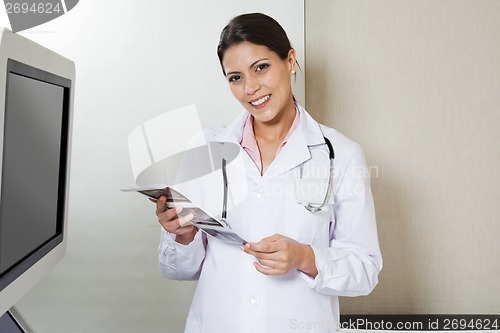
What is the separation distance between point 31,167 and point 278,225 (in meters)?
0.75

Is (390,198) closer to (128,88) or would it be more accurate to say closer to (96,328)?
(128,88)

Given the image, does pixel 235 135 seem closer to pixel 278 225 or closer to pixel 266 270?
pixel 278 225

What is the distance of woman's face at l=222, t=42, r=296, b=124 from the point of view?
5.13ft

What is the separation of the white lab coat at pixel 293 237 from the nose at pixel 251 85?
0.16m

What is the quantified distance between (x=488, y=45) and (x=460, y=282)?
93 centimetres

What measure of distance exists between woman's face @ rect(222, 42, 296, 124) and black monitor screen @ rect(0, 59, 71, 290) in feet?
1.88

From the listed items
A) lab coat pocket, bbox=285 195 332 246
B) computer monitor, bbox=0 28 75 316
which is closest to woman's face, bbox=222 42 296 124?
lab coat pocket, bbox=285 195 332 246

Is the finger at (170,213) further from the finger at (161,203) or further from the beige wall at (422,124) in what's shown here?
the beige wall at (422,124)

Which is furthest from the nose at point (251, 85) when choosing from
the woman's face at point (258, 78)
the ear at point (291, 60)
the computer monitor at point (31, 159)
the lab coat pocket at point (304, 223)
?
the computer monitor at point (31, 159)

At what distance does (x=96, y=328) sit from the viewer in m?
2.31

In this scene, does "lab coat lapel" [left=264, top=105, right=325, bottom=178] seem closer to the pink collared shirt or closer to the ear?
the pink collared shirt

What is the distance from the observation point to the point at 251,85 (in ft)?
5.09

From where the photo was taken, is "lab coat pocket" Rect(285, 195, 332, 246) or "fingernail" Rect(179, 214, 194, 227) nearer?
"fingernail" Rect(179, 214, 194, 227)

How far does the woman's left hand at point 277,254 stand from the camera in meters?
1.36
